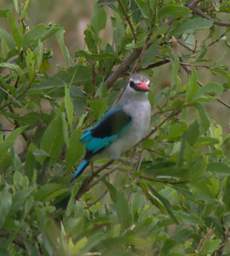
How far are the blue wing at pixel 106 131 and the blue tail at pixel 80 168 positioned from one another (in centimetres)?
8

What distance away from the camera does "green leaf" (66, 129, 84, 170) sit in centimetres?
287

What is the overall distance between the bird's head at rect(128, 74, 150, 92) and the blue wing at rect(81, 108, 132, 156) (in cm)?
12

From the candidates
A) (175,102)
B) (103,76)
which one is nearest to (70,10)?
(103,76)

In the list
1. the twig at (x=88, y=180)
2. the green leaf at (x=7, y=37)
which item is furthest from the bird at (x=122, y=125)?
the green leaf at (x=7, y=37)

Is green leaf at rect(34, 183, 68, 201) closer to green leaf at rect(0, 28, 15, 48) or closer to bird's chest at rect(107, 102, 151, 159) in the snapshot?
bird's chest at rect(107, 102, 151, 159)

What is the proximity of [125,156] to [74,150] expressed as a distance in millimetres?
544

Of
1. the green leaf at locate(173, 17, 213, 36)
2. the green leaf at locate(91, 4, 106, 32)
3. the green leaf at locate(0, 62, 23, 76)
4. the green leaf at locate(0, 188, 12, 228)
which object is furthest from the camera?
the green leaf at locate(91, 4, 106, 32)

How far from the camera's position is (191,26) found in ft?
10.8

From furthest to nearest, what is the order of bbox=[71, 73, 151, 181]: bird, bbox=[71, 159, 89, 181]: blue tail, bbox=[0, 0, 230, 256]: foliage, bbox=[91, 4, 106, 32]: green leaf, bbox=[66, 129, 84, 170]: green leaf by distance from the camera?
1. bbox=[91, 4, 106, 32]: green leaf
2. bbox=[71, 73, 151, 181]: bird
3. bbox=[71, 159, 89, 181]: blue tail
4. bbox=[66, 129, 84, 170]: green leaf
5. bbox=[0, 0, 230, 256]: foliage

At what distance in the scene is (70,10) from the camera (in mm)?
7137

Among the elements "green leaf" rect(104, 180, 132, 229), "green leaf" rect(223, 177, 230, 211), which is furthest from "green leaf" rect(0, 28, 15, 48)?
"green leaf" rect(223, 177, 230, 211)

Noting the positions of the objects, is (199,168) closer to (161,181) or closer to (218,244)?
(161,181)

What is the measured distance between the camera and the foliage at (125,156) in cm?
273

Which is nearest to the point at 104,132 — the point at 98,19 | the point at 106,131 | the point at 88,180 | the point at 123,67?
the point at 106,131
